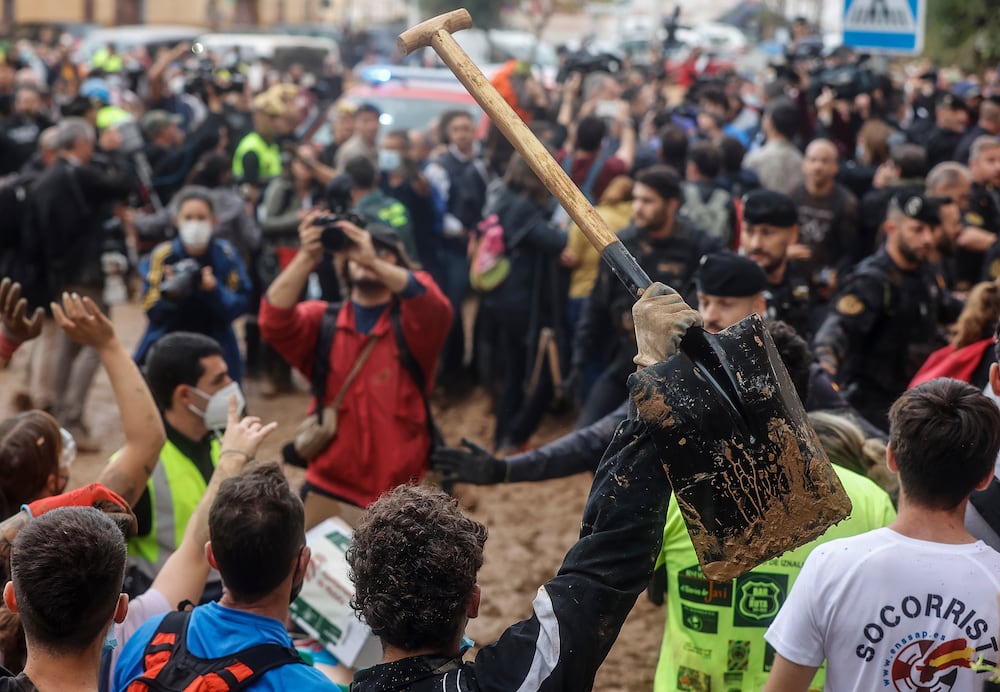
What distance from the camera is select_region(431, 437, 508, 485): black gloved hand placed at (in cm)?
392

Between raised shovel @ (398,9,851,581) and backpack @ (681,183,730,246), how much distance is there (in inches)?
207

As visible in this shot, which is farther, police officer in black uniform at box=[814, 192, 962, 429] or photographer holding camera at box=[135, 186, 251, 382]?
photographer holding camera at box=[135, 186, 251, 382]

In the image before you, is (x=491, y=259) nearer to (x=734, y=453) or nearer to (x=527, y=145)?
(x=527, y=145)

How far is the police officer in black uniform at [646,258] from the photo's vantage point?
6.06m

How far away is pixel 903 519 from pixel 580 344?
13.7 ft

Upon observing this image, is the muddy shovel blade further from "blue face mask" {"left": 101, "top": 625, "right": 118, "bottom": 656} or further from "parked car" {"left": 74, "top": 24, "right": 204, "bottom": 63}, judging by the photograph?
"parked car" {"left": 74, "top": 24, "right": 204, "bottom": 63}

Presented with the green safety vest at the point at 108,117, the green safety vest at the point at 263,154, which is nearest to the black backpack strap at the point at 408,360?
the green safety vest at the point at 263,154

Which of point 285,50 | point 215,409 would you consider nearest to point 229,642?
point 215,409

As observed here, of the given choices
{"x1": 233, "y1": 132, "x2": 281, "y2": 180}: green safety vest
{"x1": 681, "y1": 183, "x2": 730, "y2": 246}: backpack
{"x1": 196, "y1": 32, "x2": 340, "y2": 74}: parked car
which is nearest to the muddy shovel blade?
{"x1": 681, "y1": 183, "x2": 730, "y2": 246}: backpack

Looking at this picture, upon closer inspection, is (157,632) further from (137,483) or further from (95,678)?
(137,483)

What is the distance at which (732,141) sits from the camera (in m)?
8.40

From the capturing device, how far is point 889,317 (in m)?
5.54

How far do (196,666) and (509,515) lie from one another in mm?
4534

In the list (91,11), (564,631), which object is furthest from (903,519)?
(91,11)
